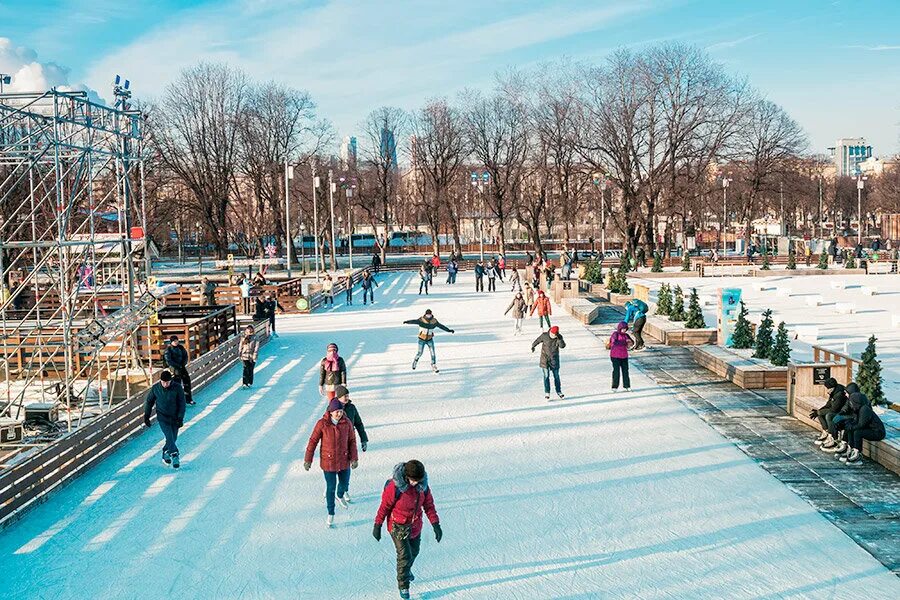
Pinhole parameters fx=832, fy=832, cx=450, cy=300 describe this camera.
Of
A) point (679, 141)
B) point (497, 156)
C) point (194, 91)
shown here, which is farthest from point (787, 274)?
point (194, 91)

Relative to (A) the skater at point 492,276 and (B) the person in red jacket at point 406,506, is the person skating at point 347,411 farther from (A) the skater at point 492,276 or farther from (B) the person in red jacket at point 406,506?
(A) the skater at point 492,276

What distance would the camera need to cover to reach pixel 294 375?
53.1 ft

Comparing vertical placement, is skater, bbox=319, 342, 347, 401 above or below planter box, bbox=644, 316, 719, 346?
above

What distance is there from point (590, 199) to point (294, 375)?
173ft

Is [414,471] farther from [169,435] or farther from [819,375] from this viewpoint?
[819,375]

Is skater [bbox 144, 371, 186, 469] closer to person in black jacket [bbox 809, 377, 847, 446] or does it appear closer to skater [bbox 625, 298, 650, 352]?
person in black jacket [bbox 809, 377, 847, 446]

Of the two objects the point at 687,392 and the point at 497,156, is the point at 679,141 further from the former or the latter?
the point at 687,392

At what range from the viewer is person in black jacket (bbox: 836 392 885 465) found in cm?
951

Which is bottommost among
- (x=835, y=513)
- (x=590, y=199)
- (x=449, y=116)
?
(x=835, y=513)

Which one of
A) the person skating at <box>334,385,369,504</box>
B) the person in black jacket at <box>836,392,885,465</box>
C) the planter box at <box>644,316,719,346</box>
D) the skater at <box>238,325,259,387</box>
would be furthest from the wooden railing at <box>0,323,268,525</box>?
the planter box at <box>644,316,719,346</box>

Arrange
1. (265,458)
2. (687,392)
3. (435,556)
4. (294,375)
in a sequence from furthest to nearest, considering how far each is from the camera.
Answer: (294,375), (687,392), (265,458), (435,556)

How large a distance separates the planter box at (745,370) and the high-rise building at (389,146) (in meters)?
50.8

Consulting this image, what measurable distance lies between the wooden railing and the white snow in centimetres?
17

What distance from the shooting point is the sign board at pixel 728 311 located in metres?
17.0
